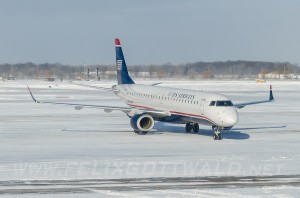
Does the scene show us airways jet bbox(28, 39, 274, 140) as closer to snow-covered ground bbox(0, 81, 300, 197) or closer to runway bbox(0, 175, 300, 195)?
snow-covered ground bbox(0, 81, 300, 197)

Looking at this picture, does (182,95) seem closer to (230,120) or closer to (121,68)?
(230,120)

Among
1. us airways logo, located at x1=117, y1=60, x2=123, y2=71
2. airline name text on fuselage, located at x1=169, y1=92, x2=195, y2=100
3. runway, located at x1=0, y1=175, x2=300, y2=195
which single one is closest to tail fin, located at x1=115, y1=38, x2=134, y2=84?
us airways logo, located at x1=117, y1=60, x2=123, y2=71

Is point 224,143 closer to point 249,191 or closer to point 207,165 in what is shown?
point 207,165

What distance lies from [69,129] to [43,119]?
27.1 ft

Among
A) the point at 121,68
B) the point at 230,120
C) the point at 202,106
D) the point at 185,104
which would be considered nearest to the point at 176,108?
the point at 185,104

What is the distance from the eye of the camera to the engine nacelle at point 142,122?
3591 cm

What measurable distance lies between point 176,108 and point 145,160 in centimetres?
1064

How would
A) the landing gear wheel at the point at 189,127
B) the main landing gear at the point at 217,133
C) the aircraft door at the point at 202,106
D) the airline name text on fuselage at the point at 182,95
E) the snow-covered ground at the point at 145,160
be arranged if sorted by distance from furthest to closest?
the landing gear wheel at the point at 189,127 < the airline name text on fuselage at the point at 182,95 < the aircraft door at the point at 202,106 < the main landing gear at the point at 217,133 < the snow-covered ground at the point at 145,160

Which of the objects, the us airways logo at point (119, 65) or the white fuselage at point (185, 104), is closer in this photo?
the white fuselage at point (185, 104)

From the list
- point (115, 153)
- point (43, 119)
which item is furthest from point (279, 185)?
point (43, 119)

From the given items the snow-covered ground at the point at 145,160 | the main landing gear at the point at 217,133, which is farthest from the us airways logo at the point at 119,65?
the main landing gear at the point at 217,133

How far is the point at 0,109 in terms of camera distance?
58.5m

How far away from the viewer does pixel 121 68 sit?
44469mm

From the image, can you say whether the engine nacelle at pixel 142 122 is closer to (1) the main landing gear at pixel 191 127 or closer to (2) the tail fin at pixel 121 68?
(1) the main landing gear at pixel 191 127
